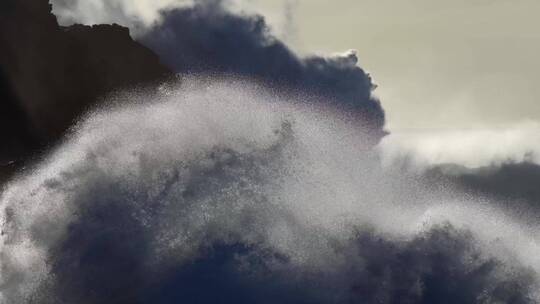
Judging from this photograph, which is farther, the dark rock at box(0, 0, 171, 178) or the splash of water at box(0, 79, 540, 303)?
the dark rock at box(0, 0, 171, 178)

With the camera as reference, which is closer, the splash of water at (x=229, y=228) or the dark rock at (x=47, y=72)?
the splash of water at (x=229, y=228)

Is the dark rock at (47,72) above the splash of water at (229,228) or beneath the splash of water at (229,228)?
above

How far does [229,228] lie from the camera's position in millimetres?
33031

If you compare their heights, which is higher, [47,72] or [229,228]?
[47,72]

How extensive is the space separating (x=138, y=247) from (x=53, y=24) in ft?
51.1

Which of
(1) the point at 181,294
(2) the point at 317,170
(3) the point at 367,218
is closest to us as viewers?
(1) the point at 181,294

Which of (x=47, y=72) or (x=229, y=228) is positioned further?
(x=47, y=72)

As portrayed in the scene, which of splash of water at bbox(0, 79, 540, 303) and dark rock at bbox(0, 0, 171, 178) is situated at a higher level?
dark rock at bbox(0, 0, 171, 178)

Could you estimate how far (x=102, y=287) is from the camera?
32.1 m

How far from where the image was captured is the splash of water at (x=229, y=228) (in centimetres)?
3203

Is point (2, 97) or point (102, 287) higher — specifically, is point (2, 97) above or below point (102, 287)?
above

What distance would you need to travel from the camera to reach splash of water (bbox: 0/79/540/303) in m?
32.0

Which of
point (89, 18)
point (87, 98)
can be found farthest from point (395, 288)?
point (89, 18)

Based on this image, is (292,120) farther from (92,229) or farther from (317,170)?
(92,229)
